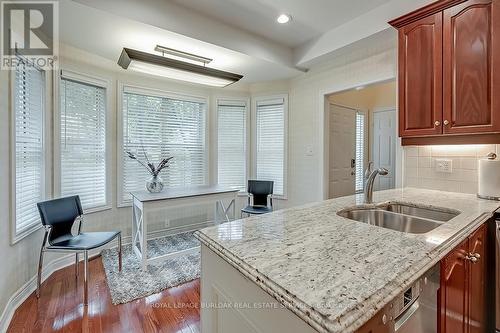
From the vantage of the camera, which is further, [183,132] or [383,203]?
[183,132]

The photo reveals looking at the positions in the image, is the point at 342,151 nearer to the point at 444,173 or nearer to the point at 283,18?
the point at 444,173

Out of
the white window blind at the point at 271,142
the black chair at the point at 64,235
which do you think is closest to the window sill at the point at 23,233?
the black chair at the point at 64,235

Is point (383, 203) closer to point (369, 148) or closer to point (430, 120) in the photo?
point (430, 120)

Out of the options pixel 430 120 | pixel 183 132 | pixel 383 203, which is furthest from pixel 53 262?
pixel 430 120

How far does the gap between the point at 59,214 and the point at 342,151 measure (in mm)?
3864

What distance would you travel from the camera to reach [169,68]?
2535 mm

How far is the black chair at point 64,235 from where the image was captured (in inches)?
81.1

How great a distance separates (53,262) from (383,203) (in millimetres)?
3283

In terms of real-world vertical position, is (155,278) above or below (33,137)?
below

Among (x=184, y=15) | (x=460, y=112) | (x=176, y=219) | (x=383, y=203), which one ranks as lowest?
(x=176, y=219)

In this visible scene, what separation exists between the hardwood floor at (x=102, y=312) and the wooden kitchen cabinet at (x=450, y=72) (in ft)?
7.84

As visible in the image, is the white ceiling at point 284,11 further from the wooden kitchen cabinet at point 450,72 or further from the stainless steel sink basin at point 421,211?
the stainless steel sink basin at point 421,211

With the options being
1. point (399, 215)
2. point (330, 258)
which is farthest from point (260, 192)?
point (330, 258)

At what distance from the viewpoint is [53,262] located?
2.60 metres
